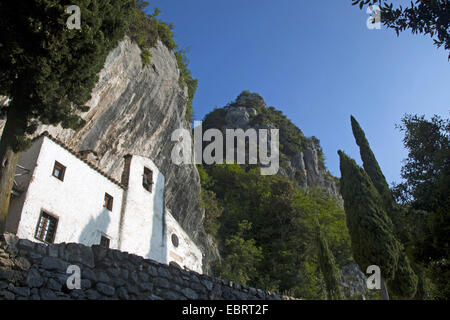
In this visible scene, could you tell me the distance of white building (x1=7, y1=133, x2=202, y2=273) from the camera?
44.9 feet

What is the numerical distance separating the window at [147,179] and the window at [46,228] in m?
7.08

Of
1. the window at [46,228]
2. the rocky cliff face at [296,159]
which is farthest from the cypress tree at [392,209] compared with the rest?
the rocky cliff face at [296,159]

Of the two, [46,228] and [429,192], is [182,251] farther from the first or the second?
[429,192]

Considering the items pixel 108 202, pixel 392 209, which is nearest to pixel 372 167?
pixel 392 209

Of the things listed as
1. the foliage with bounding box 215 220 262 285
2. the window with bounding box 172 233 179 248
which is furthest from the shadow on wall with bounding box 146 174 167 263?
the foliage with bounding box 215 220 262 285

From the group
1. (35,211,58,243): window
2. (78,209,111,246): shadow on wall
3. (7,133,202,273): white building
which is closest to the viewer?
(35,211,58,243): window

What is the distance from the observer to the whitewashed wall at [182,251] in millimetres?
20812

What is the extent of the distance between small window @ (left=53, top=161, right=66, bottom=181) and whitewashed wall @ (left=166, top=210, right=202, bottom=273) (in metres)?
7.40

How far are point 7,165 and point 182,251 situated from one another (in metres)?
14.5

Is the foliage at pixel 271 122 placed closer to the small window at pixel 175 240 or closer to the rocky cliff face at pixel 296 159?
the rocky cliff face at pixel 296 159

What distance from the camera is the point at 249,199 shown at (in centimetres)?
3928

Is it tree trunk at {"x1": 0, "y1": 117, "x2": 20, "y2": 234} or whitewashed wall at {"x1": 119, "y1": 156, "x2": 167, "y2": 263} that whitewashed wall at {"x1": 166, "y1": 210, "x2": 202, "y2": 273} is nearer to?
whitewashed wall at {"x1": 119, "y1": 156, "x2": 167, "y2": 263}
